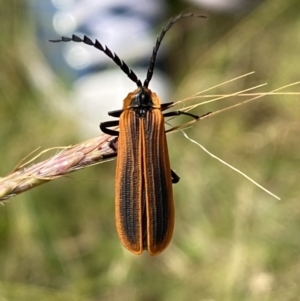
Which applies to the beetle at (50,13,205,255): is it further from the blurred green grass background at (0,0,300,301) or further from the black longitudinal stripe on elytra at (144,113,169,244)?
the blurred green grass background at (0,0,300,301)

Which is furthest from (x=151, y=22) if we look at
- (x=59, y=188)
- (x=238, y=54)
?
(x=59, y=188)

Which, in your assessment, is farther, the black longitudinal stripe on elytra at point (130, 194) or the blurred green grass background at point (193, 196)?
the blurred green grass background at point (193, 196)

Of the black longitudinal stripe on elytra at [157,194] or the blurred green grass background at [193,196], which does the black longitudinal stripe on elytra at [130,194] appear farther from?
the blurred green grass background at [193,196]

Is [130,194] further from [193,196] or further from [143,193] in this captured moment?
[193,196]

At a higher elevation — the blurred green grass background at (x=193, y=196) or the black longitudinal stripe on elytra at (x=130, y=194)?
the blurred green grass background at (x=193, y=196)

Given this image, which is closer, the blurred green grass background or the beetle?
the beetle

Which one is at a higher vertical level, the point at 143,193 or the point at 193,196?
the point at 193,196

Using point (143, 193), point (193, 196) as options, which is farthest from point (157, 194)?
point (193, 196)

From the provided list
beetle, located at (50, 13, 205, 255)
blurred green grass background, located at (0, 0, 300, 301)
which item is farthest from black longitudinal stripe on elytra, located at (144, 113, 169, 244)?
blurred green grass background, located at (0, 0, 300, 301)

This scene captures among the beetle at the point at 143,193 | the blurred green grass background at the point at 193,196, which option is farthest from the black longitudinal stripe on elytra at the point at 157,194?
the blurred green grass background at the point at 193,196
